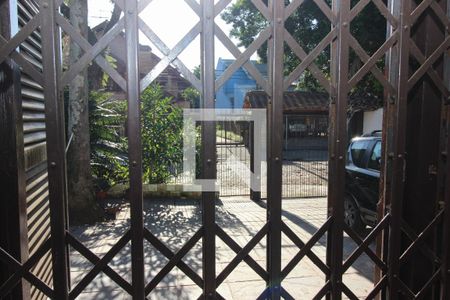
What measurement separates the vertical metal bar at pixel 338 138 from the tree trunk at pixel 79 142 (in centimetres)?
554

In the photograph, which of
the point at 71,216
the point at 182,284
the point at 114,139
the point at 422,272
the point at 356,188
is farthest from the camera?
the point at 114,139

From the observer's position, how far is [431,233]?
84.7 inches

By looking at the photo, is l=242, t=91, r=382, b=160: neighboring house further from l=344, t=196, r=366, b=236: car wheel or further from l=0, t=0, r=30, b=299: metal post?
l=0, t=0, r=30, b=299: metal post

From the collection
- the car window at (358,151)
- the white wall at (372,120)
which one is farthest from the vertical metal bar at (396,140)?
the white wall at (372,120)

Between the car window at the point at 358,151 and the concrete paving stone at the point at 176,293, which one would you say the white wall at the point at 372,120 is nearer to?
the car window at the point at 358,151

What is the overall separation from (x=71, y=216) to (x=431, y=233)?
6.23m

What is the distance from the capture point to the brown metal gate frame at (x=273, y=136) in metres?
1.61

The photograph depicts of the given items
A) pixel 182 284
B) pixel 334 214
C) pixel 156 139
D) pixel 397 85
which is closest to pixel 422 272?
pixel 334 214

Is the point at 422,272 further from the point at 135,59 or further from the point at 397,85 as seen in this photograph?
the point at 135,59

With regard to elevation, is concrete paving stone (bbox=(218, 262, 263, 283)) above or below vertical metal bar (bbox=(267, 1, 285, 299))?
below

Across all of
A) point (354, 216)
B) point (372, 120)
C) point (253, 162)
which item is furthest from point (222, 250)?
point (372, 120)

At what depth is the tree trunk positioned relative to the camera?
20.6 ft

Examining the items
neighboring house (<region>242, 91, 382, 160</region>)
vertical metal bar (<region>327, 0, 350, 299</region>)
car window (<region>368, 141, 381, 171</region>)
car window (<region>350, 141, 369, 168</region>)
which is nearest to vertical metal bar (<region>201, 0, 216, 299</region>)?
vertical metal bar (<region>327, 0, 350, 299</region>)

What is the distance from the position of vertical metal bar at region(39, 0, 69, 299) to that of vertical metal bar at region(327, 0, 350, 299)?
1436 mm
